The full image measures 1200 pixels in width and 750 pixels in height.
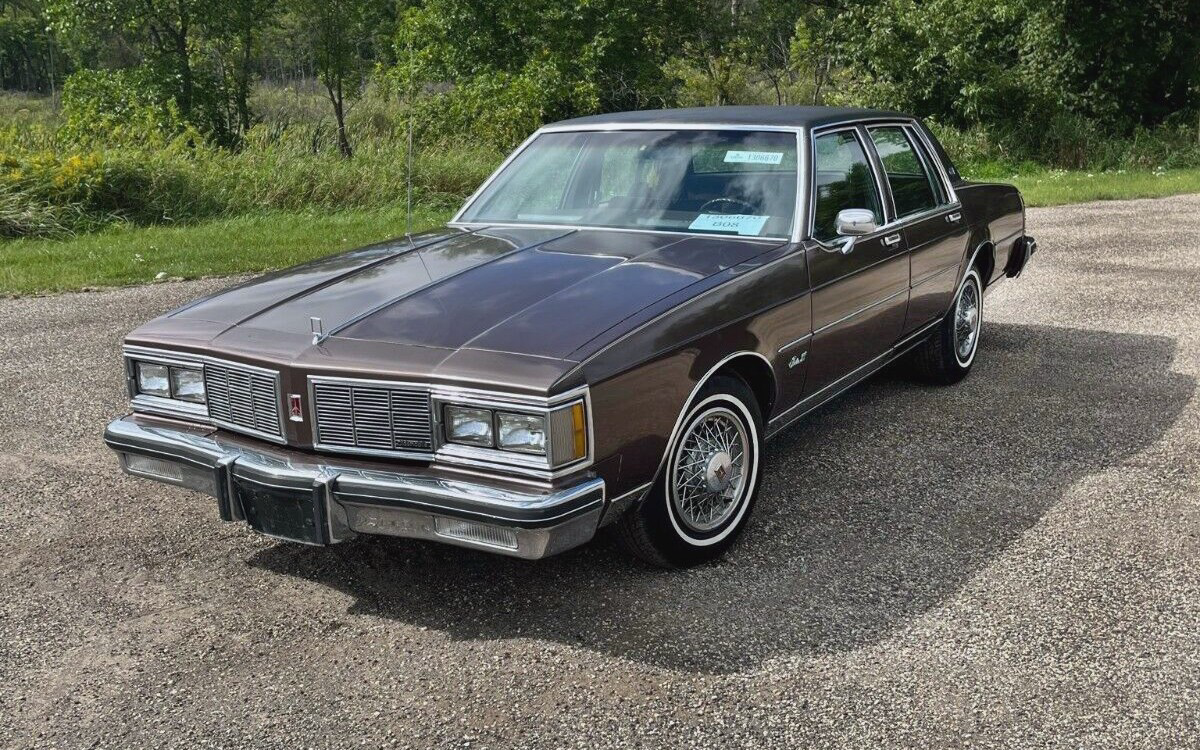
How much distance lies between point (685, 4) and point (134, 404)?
30546mm

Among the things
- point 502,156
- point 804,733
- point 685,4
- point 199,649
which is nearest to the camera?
point 804,733

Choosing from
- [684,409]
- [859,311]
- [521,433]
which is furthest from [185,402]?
[859,311]

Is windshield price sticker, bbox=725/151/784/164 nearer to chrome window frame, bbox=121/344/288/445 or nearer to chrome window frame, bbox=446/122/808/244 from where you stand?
chrome window frame, bbox=446/122/808/244

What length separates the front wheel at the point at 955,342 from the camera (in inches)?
243

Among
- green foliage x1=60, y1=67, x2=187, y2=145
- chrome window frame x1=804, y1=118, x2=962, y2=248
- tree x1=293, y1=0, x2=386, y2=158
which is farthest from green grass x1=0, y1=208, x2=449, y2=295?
tree x1=293, y1=0, x2=386, y2=158

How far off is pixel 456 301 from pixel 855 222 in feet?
5.71

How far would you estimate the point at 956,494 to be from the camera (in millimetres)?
4695

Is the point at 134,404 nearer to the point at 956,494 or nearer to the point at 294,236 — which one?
the point at 956,494

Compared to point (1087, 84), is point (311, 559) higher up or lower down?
lower down

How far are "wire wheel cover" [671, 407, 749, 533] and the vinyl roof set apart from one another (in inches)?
61.5

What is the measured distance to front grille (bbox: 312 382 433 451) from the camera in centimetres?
339

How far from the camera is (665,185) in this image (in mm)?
4797

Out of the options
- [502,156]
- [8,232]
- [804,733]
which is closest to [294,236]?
[8,232]

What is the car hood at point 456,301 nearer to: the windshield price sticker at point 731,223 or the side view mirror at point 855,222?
the windshield price sticker at point 731,223
